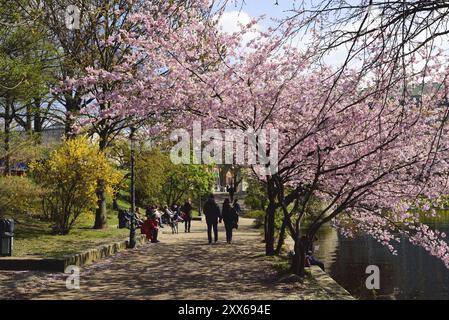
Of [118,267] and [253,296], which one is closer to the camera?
[253,296]

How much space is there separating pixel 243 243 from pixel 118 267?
729 centimetres

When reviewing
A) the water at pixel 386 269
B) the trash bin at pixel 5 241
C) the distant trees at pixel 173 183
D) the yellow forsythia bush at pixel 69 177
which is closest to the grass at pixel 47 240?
the trash bin at pixel 5 241

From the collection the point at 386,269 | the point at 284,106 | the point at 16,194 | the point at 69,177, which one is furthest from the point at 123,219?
the point at 284,106

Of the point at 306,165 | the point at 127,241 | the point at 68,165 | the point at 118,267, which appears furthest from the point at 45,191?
the point at 306,165

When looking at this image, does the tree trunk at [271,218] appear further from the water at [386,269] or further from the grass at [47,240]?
the grass at [47,240]

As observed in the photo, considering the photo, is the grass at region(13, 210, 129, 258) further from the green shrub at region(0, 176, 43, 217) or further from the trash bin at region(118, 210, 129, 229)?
the trash bin at region(118, 210, 129, 229)

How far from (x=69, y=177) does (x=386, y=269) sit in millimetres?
12734

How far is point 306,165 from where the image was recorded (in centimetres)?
1344

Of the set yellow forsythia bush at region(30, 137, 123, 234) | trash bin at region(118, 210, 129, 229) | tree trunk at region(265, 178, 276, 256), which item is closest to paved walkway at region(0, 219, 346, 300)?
tree trunk at region(265, 178, 276, 256)

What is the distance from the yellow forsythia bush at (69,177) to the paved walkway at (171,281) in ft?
11.5

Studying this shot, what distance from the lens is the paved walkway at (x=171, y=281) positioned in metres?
9.39

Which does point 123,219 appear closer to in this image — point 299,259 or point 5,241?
point 5,241
